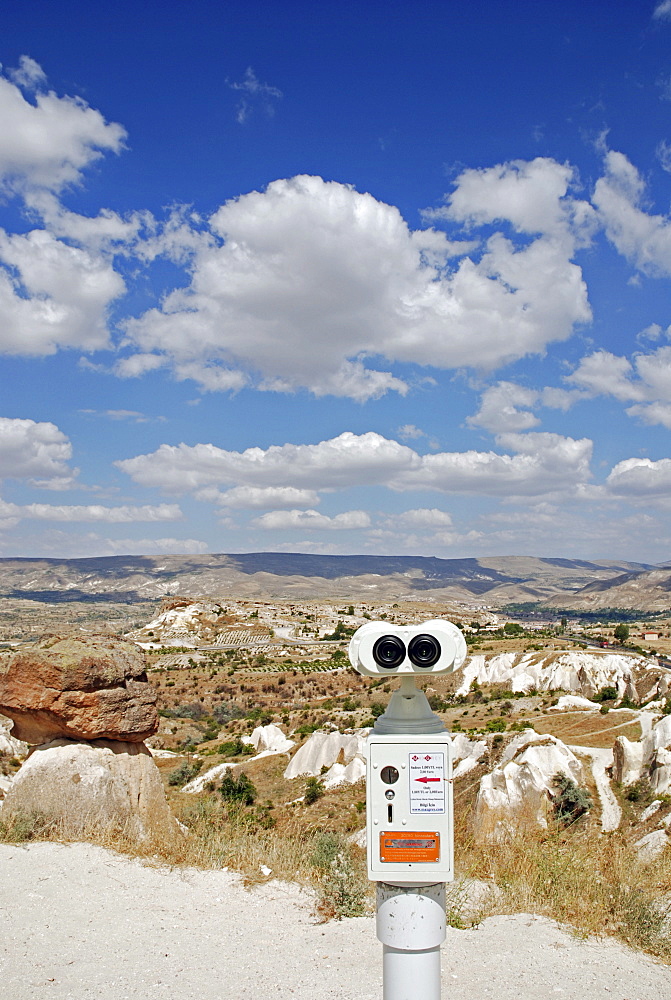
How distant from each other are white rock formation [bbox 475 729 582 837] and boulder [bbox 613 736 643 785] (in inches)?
56.7

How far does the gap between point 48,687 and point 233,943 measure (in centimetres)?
597

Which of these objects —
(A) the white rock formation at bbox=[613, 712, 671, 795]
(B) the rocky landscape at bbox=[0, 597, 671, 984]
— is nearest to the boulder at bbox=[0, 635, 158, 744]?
(B) the rocky landscape at bbox=[0, 597, 671, 984]

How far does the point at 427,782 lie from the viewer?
138 inches

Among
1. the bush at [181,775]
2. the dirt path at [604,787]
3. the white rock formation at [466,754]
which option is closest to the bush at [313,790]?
the white rock formation at [466,754]

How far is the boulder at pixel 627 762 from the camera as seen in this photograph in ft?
67.2

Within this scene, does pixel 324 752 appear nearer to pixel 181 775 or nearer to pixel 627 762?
pixel 181 775

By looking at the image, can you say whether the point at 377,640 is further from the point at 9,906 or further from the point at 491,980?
the point at 9,906

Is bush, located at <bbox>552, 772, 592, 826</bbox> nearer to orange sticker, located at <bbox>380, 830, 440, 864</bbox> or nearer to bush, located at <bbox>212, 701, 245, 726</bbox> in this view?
orange sticker, located at <bbox>380, 830, 440, 864</bbox>

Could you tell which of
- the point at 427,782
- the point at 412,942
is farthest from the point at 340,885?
the point at 427,782

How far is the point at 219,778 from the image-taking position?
29.1 meters

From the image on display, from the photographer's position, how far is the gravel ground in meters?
5.07

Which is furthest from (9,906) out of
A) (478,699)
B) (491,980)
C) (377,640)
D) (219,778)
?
(478,699)

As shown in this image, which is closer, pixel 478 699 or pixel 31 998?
pixel 31 998

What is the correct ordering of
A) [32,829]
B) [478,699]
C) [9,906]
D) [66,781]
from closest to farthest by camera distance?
[9,906] → [32,829] → [66,781] → [478,699]
